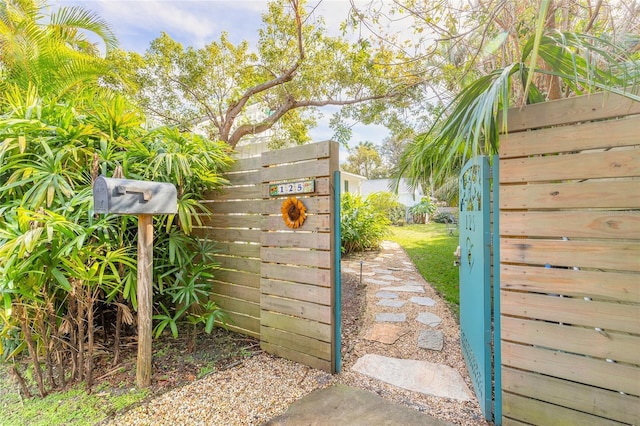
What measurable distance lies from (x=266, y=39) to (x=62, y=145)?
5.59 meters

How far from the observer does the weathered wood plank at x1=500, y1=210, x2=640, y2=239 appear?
4.83ft

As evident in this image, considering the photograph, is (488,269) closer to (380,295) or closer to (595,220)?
(595,220)

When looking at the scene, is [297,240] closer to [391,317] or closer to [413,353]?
[413,353]

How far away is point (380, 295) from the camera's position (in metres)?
4.68

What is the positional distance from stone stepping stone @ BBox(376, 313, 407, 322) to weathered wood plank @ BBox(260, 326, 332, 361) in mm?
1384

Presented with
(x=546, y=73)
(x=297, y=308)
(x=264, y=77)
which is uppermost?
(x=264, y=77)

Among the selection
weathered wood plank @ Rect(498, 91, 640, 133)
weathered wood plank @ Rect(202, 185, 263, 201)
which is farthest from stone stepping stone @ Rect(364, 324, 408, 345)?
weathered wood plank @ Rect(498, 91, 640, 133)

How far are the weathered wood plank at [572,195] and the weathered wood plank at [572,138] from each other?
→ 189 mm

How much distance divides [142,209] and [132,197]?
0.11 m

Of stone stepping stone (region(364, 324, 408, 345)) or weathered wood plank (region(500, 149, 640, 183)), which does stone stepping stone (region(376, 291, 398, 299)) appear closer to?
stone stepping stone (region(364, 324, 408, 345))

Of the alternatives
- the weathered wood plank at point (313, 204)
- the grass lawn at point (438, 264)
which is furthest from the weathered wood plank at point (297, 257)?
the grass lawn at point (438, 264)

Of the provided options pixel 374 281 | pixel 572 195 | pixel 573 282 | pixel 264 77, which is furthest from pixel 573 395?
pixel 264 77

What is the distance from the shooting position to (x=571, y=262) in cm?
160

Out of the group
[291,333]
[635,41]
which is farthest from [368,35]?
[291,333]
